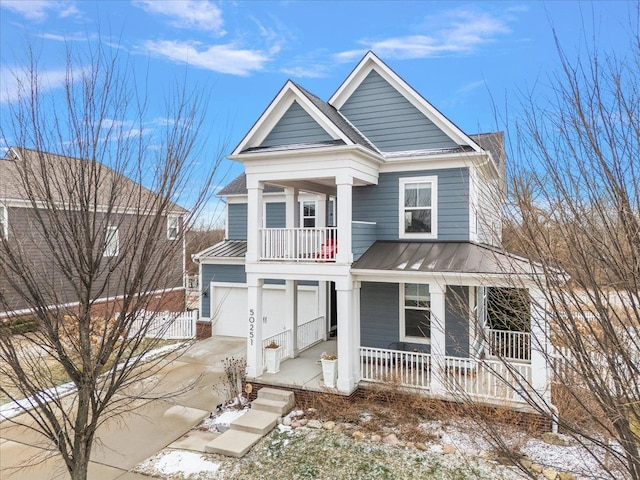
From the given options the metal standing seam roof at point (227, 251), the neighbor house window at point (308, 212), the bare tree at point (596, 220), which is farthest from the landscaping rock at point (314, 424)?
the metal standing seam roof at point (227, 251)

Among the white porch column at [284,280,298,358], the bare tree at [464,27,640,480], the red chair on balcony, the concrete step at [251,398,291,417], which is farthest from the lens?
the white porch column at [284,280,298,358]

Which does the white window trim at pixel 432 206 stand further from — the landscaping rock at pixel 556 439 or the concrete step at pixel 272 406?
the concrete step at pixel 272 406

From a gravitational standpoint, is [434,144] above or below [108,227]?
above

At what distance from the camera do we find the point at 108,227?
16.7ft

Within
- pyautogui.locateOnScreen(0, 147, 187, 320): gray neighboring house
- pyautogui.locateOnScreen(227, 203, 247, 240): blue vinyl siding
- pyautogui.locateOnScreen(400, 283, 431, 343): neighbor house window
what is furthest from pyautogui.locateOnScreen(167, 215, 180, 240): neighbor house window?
pyautogui.locateOnScreen(227, 203, 247, 240): blue vinyl siding

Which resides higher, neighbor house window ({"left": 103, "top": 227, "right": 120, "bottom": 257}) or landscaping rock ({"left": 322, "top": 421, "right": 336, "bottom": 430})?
neighbor house window ({"left": 103, "top": 227, "right": 120, "bottom": 257})

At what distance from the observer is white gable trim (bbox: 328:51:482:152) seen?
1146 cm

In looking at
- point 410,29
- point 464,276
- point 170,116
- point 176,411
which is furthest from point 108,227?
point 410,29

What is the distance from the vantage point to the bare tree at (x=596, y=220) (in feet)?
10.4

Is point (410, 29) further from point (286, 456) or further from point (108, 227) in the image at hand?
point (286, 456)

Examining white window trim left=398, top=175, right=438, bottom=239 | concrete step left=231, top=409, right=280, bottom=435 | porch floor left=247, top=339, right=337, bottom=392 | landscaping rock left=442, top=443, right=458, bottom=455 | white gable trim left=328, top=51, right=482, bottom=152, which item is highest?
white gable trim left=328, top=51, right=482, bottom=152

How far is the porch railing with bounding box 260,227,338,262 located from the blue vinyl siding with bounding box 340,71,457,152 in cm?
353

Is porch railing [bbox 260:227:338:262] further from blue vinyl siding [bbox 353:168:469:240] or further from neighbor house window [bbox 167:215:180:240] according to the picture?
neighbor house window [bbox 167:215:180:240]

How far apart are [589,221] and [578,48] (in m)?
1.54
